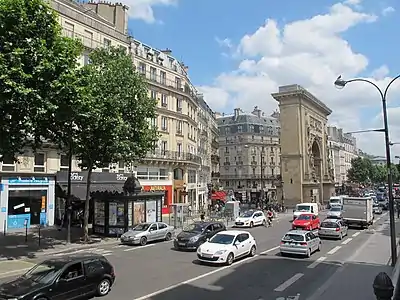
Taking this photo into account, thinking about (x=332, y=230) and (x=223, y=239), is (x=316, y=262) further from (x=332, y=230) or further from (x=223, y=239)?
(x=332, y=230)

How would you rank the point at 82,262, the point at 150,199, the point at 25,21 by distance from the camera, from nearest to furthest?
the point at 82,262 → the point at 25,21 → the point at 150,199

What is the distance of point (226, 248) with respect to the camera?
61.7 ft

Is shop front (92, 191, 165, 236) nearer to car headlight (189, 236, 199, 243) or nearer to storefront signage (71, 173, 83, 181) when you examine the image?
Result: storefront signage (71, 173, 83, 181)

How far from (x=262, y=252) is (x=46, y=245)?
1318 centimetres

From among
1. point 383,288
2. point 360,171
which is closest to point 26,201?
point 383,288

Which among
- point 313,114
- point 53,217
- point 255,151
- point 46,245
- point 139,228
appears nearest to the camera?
point 46,245

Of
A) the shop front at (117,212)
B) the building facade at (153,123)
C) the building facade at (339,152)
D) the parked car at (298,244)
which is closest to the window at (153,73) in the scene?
the building facade at (153,123)

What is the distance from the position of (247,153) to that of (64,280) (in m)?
88.3

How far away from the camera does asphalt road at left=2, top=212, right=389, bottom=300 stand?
13453 millimetres

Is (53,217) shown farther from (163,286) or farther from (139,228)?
(163,286)

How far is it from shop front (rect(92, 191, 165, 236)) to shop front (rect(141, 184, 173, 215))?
14.4 m

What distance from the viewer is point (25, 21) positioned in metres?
18.2

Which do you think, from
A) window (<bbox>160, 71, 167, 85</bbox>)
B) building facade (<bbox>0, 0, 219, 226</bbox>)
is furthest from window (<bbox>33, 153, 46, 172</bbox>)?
window (<bbox>160, 71, 167, 85</bbox>)

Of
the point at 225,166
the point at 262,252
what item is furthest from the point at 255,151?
the point at 262,252
